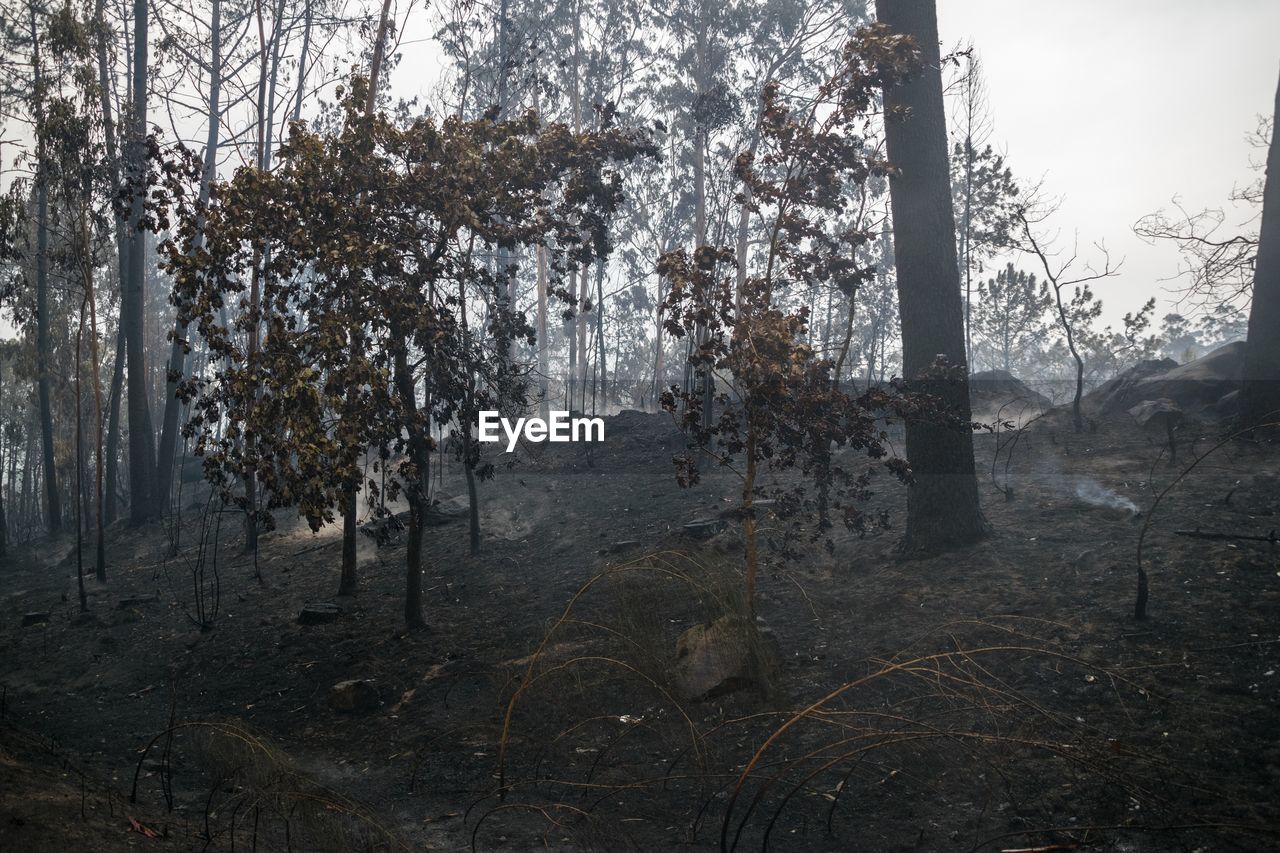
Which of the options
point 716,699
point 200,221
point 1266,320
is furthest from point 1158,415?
point 200,221

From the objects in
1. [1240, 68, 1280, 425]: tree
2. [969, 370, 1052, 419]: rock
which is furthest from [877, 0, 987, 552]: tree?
[969, 370, 1052, 419]: rock

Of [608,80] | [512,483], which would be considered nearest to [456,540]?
[512,483]

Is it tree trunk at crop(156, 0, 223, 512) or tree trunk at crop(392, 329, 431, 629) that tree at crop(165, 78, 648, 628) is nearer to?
tree trunk at crop(392, 329, 431, 629)

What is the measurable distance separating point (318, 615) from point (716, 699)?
17.0 ft

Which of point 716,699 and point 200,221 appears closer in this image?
point 716,699

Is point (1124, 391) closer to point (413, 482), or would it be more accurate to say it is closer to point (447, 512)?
point (447, 512)

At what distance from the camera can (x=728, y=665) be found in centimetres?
628

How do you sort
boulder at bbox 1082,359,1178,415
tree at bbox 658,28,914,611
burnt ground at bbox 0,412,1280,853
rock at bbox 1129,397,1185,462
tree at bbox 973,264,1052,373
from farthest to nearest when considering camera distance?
1. tree at bbox 973,264,1052,373
2. boulder at bbox 1082,359,1178,415
3. rock at bbox 1129,397,1185,462
4. tree at bbox 658,28,914,611
5. burnt ground at bbox 0,412,1280,853

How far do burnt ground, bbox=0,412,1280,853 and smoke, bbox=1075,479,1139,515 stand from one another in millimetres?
62

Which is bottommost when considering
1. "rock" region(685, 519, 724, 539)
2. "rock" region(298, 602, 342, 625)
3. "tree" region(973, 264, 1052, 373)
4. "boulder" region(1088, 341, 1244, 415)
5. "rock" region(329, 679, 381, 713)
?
Answer: "rock" region(329, 679, 381, 713)

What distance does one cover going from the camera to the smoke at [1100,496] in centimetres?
843

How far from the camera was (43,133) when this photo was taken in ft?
Result: 43.2

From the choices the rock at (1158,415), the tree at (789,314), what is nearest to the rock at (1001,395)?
the rock at (1158,415)

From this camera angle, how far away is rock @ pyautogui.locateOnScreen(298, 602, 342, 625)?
371 inches
